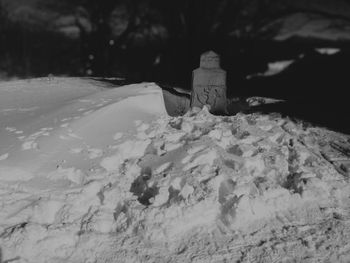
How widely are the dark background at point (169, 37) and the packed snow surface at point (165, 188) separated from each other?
8.88 metres

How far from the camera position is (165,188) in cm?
410

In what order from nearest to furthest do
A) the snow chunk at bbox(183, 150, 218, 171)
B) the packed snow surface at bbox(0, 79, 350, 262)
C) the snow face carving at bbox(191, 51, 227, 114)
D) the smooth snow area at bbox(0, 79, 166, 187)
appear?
the packed snow surface at bbox(0, 79, 350, 262)
the snow chunk at bbox(183, 150, 218, 171)
the smooth snow area at bbox(0, 79, 166, 187)
the snow face carving at bbox(191, 51, 227, 114)

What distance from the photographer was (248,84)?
14742 mm

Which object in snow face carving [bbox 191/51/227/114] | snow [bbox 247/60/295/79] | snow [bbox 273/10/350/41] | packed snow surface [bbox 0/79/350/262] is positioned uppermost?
snow [bbox 273/10/350/41]

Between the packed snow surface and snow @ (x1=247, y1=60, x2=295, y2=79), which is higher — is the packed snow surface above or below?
below

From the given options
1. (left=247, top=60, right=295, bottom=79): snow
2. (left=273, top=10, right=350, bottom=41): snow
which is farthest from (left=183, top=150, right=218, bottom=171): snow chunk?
(left=247, top=60, right=295, bottom=79): snow

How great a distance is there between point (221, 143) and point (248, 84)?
10.1 meters

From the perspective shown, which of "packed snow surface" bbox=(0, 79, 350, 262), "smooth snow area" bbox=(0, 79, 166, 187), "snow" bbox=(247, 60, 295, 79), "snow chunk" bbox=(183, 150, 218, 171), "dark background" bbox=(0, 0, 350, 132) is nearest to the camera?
"packed snow surface" bbox=(0, 79, 350, 262)

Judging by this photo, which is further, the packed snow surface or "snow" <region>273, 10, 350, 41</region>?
"snow" <region>273, 10, 350, 41</region>

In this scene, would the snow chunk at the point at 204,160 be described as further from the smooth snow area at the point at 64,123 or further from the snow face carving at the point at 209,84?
the snow face carving at the point at 209,84

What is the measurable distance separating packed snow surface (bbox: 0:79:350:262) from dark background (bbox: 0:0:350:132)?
350 inches

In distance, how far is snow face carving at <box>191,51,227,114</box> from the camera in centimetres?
647

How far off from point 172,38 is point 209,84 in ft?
37.1

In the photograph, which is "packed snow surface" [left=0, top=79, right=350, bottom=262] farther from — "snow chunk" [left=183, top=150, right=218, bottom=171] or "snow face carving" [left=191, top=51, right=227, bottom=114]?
"snow face carving" [left=191, top=51, right=227, bottom=114]
